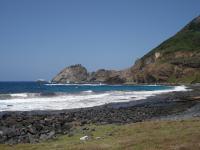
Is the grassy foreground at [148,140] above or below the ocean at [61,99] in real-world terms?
below

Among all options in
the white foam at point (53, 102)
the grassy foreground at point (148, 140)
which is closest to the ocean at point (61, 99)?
the white foam at point (53, 102)

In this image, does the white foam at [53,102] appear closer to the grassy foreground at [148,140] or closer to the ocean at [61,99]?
the ocean at [61,99]

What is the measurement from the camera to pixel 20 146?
21.4 metres

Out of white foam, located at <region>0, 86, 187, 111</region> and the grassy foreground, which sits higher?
white foam, located at <region>0, 86, 187, 111</region>

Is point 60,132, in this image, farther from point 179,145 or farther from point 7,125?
point 179,145

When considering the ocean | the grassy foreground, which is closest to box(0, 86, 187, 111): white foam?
the ocean

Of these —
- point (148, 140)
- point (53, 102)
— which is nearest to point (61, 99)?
point (53, 102)

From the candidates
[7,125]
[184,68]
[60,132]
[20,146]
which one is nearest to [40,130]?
[60,132]

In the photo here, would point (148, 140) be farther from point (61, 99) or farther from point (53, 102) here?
point (61, 99)

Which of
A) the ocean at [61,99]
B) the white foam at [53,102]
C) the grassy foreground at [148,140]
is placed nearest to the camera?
the grassy foreground at [148,140]

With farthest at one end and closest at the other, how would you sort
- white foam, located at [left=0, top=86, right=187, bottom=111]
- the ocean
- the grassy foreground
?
the ocean → white foam, located at [left=0, top=86, right=187, bottom=111] → the grassy foreground

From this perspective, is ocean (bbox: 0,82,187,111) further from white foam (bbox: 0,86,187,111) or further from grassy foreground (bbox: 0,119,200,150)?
grassy foreground (bbox: 0,119,200,150)

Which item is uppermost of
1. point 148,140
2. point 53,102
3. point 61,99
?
point 61,99

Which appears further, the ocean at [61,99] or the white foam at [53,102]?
the ocean at [61,99]
